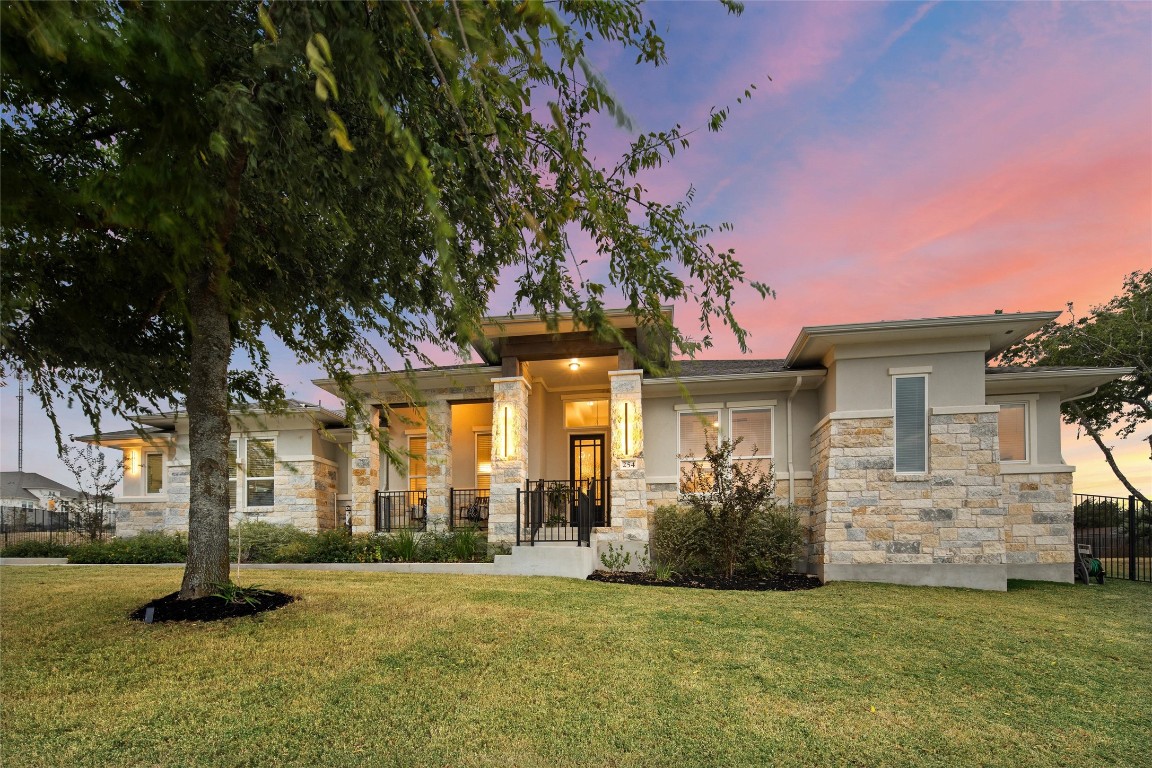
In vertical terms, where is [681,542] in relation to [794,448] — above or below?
below

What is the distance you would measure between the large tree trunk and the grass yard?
0.63 metres

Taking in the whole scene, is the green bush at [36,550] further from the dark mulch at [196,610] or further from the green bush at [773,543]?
the green bush at [773,543]

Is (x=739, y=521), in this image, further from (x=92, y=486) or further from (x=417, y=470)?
(x=92, y=486)

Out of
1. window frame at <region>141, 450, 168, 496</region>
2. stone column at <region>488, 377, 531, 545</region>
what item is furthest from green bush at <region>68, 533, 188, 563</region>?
stone column at <region>488, 377, 531, 545</region>

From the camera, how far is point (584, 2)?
7.15ft

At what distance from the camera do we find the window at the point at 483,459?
1443cm

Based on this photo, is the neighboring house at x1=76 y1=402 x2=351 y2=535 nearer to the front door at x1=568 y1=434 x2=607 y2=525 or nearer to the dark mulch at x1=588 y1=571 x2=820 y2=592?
the front door at x1=568 y1=434 x2=607 y2=525

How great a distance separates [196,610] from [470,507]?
27.4 feet

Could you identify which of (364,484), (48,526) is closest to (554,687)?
(364,484)

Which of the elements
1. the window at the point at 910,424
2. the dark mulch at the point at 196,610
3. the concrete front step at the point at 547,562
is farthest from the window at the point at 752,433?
the dark mulch at the point at 196,610

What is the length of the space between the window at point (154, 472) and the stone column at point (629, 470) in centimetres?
1237

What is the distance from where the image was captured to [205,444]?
17.0 feet

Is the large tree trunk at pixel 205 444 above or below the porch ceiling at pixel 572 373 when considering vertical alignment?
below

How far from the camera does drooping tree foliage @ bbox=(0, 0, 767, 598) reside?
76.9 inches
